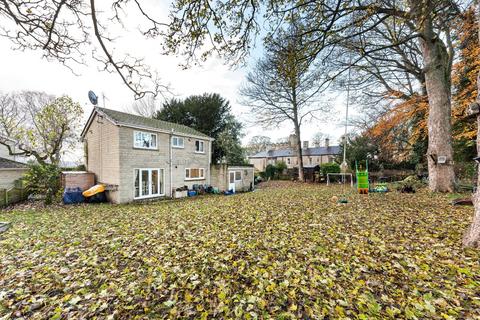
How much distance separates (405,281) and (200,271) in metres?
3.01

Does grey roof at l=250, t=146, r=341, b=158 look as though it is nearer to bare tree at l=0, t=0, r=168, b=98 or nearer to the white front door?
the white front door

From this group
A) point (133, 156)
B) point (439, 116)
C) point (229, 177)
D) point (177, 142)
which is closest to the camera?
point (439, 116)

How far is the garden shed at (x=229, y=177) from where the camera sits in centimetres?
1819

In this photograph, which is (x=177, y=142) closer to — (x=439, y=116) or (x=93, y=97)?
(x=93, y=97)

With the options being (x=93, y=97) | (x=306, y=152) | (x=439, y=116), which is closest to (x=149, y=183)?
(x=93, y=97)

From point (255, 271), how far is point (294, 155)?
36.0 metres

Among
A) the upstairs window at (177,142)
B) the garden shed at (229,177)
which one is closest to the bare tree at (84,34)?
the upstairs window at (177,142)

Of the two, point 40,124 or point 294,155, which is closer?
point 40,124

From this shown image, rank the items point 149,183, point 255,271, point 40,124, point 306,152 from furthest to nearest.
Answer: point 306,152 → point 40,124 → point 149,183 → point 255,271

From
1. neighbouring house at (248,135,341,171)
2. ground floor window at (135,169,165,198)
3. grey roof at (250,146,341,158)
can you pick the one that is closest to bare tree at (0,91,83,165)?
ground floor window at (135,169,165,198)

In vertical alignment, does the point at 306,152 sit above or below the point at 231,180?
above

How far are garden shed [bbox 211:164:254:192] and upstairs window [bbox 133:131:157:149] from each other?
6205 mm

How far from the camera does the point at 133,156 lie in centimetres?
1218

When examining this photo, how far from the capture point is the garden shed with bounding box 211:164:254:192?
18.2 m
